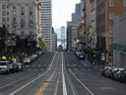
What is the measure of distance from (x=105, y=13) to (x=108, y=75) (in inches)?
3692

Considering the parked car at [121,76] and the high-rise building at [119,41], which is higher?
the high-rise building at [119,41]

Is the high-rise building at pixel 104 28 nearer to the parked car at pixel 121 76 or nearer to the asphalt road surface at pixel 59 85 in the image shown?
the asphalt road surface at pixel 59 85

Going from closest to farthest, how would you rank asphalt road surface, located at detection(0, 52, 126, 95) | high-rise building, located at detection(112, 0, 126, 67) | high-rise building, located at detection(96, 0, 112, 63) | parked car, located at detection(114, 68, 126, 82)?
asphalt road surface, located at detection(0, 52, 126, 95), parked car, located at detection(114, 68, 126, 82), high-rise building, located at detection(112, 0, 126, 67), high-rise building, located at detection(96, 0, 112, 63)

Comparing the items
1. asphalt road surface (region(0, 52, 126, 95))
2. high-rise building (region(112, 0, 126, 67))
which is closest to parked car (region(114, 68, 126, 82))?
asphalt road surface (region(0, 52, 126, 95))

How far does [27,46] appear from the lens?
177500mm

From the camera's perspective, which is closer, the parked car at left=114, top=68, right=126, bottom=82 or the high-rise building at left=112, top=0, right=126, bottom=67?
the parked car at left=114, top=68, right=126, bottom=82

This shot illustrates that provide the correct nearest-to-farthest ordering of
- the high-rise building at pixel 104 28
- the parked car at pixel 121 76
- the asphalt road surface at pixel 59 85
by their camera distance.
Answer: the asphalt road surface at pixel 59 85 → the parked car at pixel 121 76 → the high-rise building at pixel 104 28

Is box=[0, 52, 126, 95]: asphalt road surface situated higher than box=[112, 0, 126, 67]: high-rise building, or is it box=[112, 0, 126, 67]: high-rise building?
box=[112, 0, 126, 67]: high-rise building

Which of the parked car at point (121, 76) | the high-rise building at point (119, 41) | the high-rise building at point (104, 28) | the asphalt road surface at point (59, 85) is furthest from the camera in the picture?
the high-rise building at point (104, 28)

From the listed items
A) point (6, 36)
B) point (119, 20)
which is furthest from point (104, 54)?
point (6, 36)

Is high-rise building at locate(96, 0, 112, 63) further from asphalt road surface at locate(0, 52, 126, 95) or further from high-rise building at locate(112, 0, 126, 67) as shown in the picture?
asphalt road surface at locate(0, 52, 126, 95)

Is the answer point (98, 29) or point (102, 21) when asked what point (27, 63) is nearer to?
point (102, 21)

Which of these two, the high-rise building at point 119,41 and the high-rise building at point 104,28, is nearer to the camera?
the high-rise building at point 119,41

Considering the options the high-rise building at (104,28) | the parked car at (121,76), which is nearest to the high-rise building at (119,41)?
the high-rise building at (104,28)
